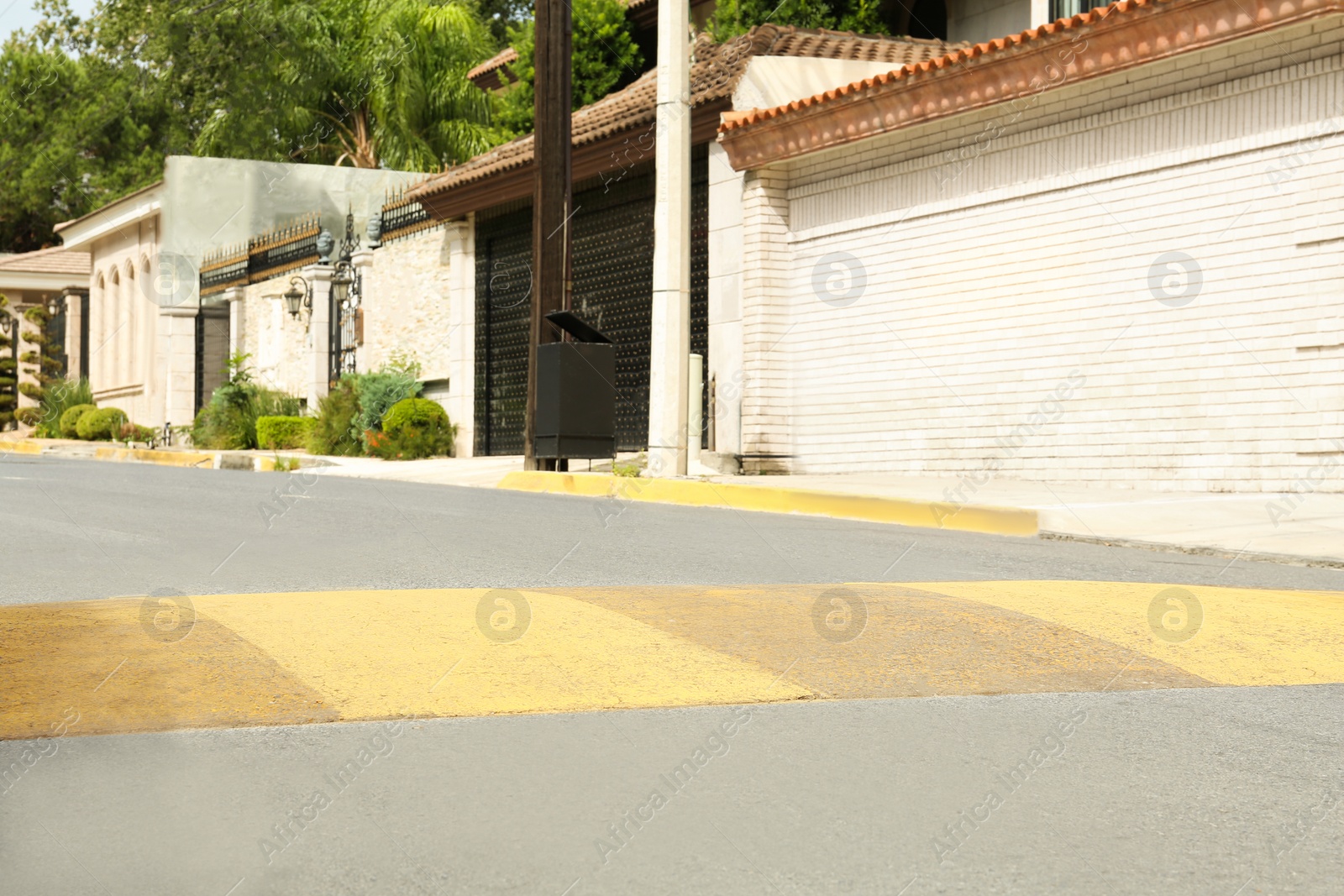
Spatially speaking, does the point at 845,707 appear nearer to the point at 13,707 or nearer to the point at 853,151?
the point at 13,707

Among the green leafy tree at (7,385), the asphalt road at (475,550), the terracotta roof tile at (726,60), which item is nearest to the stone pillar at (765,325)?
the terracotta roof tile at (726,60)

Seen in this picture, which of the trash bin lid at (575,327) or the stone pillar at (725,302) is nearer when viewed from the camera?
the trash bin lid at (575,327)

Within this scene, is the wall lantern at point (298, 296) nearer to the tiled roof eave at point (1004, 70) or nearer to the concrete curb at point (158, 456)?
the concrete curb at point (158, 456)

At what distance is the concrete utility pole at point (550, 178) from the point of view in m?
17.9

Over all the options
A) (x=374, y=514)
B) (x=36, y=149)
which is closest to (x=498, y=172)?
(x=374, y=514)

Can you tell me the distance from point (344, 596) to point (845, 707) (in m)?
3.00

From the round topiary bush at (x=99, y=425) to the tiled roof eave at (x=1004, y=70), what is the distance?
20208mm

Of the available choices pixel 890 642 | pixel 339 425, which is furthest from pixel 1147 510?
pixel 339 425

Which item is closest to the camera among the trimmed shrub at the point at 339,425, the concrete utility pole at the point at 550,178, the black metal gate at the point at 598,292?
the concrete utility pole at the point at 550,178

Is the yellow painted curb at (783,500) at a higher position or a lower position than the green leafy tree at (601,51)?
lower

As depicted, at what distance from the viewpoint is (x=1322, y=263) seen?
13.0m

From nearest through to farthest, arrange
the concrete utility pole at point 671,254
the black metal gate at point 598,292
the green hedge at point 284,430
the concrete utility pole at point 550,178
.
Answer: the concrete utility pole at point 671,254 < the concrete utility pole at point 550,178 < the black metal gate at point 598,292 < the green hedge at point 284,430

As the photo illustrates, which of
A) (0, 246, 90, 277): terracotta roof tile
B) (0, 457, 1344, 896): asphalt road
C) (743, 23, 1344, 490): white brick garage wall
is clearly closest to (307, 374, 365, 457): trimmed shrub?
(743, 23, 1344, 490): white brick garage wall

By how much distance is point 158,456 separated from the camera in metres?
26.0
